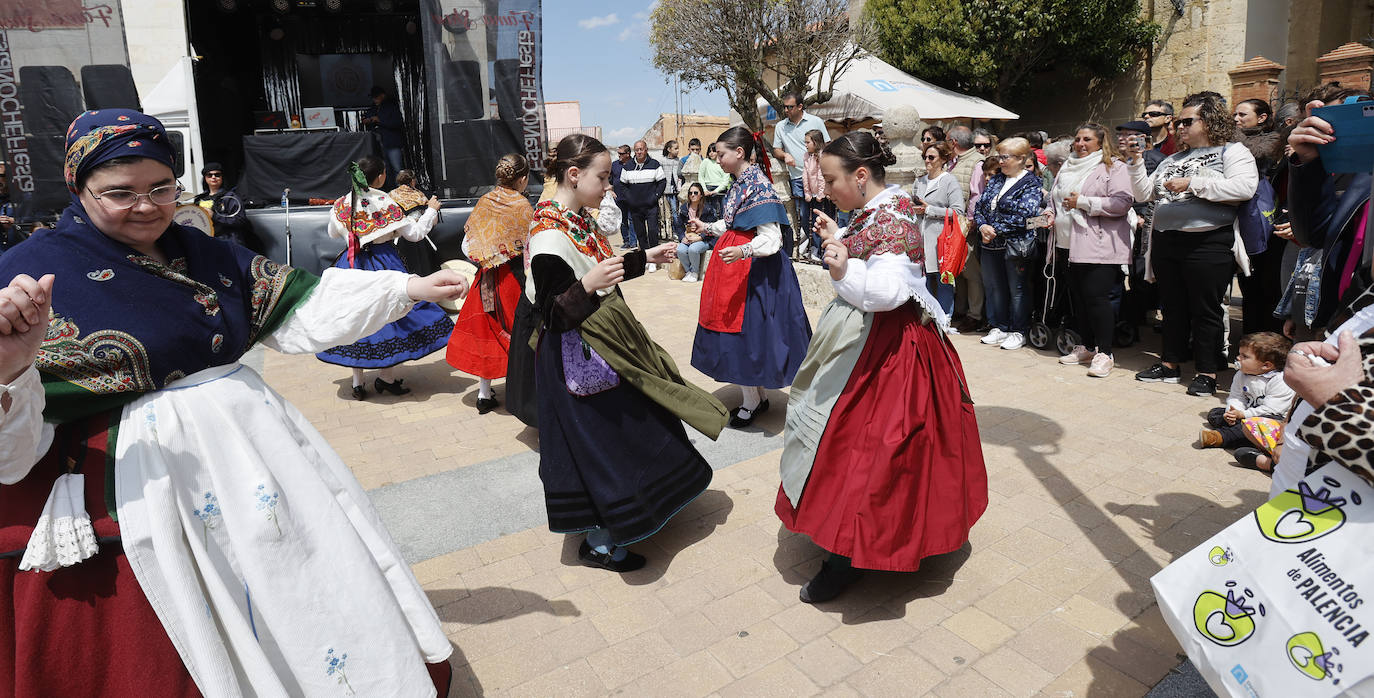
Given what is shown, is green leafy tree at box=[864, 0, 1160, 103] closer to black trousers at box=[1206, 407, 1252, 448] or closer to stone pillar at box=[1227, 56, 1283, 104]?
stone pillar at box=[1227, 56, 1283, 104]

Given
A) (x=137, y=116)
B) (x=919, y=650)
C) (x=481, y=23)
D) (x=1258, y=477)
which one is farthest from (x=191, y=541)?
(x=481, y=23)

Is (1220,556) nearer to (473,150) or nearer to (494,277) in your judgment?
(494,277)

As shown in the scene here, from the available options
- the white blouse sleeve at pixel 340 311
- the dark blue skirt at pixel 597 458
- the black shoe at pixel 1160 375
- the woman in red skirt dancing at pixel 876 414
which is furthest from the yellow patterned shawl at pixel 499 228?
the black shoe at pixel 1160 375

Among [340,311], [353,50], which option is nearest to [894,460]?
[340,311]

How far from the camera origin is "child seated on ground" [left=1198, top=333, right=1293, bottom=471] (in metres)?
4.08

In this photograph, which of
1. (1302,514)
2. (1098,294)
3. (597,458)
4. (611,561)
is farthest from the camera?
(1098,294)

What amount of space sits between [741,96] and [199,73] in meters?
11.6

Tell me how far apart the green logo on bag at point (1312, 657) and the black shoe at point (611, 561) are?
233 centimetres

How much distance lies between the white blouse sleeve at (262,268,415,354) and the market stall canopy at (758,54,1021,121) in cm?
1058

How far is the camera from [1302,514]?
1.60m

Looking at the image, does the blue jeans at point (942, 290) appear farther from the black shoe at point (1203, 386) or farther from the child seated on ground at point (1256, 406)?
the child seated on ground at point (1256, 406)

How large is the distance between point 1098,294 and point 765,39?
12651 millimetres

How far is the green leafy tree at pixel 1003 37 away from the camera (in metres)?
16.8

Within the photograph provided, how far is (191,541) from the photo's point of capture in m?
1.75
